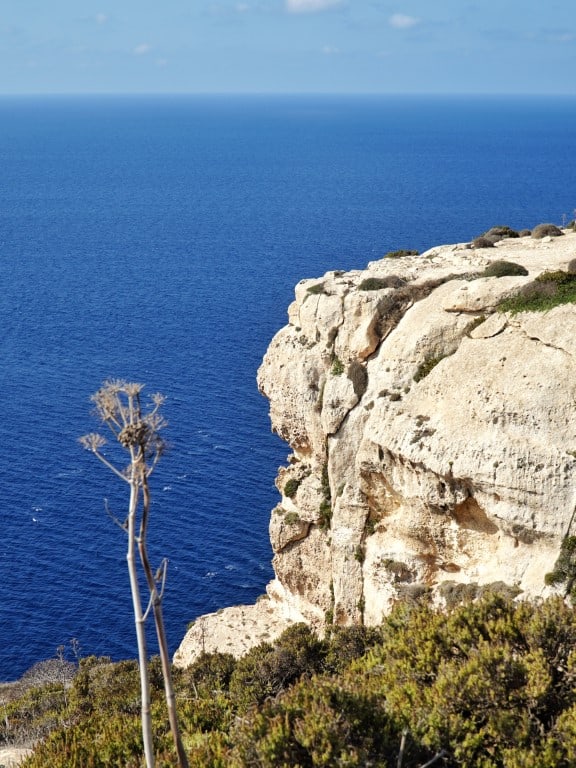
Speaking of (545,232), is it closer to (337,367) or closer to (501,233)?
(501,233)

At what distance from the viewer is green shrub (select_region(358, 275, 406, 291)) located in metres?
50.2

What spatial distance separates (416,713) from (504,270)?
2986cm

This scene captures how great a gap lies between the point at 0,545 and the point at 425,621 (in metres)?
52.9

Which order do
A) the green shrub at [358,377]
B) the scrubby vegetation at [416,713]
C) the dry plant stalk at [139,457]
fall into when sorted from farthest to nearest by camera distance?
1. the green shrub at [358,377]
2. the scrubby vegetation at [416,713]
3. the dry plant stalk at [139,457]

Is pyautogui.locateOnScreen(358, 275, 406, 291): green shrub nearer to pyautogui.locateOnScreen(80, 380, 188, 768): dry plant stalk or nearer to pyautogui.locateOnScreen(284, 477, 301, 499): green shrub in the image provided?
pyautogui.locateOnScreen(284, 477, 301, 499): green shrub

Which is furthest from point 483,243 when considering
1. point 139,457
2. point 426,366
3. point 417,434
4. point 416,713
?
point 139,457

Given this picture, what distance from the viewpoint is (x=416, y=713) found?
80.7ft

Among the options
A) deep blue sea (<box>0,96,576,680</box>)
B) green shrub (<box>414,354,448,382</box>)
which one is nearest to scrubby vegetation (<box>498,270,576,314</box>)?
green shrub (<box>414,354,448,382</box>)

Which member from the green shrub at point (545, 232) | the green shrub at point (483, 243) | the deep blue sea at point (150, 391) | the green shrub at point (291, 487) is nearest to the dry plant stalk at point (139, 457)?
the green shrub at point (291, 487)

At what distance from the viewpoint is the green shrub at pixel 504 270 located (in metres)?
48.7

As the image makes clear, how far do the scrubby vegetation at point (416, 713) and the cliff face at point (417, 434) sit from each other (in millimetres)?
8675

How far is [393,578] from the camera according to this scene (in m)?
44.6

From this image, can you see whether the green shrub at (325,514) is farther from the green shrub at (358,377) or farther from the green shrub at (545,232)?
the green shrub at (545,232)

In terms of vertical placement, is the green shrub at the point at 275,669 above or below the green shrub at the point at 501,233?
below
